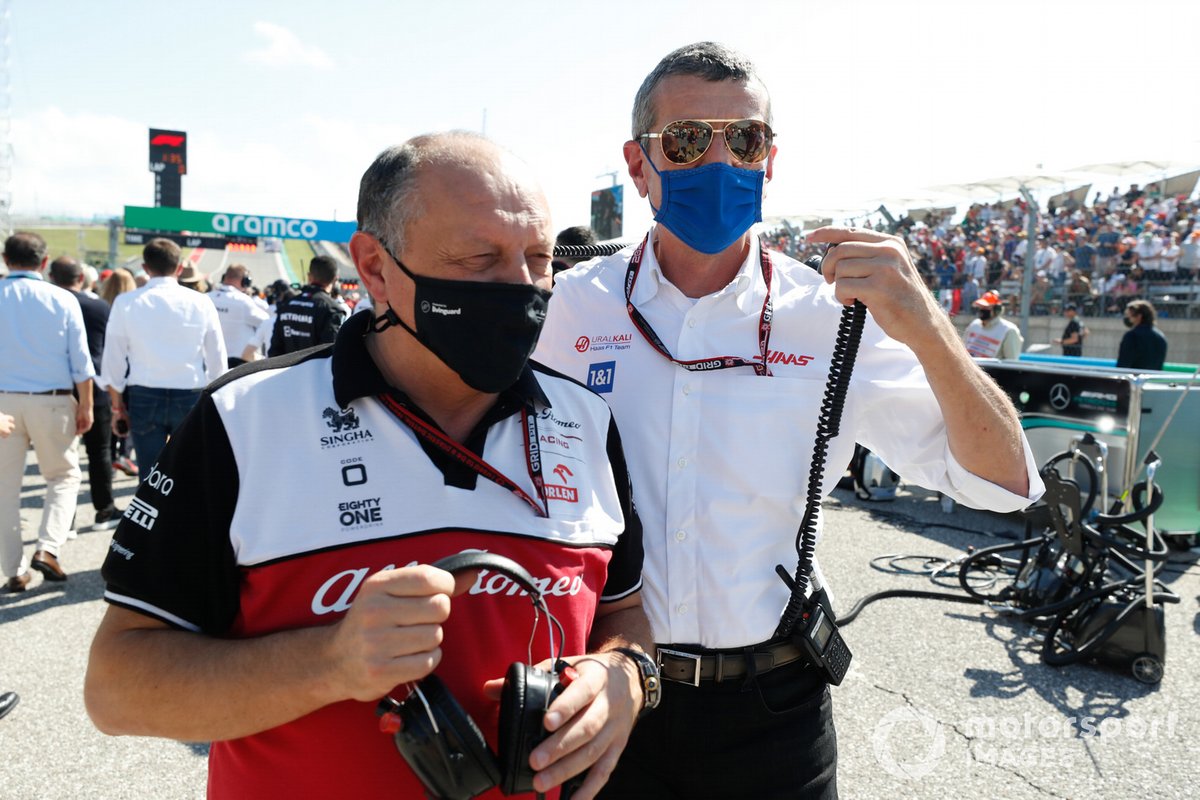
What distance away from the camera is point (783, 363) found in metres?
1.90

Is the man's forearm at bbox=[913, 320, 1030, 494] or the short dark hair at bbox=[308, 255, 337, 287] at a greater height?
the short dark hair at bbox=[308, 255, 337, 287]

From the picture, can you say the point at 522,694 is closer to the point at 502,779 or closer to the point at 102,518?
the point at 502,779

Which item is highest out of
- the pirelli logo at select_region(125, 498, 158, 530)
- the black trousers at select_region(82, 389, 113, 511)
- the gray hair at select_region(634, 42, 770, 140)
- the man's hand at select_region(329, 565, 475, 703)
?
the gray hair at select_region(634, 42, 770, 140)

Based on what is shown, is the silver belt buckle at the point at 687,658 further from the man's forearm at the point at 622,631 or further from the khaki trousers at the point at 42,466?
the khaki trousers at the point at 42,466

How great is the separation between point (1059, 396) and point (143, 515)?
295 inches

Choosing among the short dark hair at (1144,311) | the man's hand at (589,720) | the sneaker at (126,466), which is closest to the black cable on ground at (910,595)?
the man's hand at (589,720)

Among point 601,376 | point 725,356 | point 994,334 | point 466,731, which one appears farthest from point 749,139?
point 994,334

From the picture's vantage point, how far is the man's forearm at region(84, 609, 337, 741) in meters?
1.13

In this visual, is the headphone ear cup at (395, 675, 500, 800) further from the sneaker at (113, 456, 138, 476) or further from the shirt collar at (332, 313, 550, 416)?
the sneaker at (113, 456, 138, 476)

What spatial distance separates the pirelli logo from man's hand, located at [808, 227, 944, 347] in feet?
3.95

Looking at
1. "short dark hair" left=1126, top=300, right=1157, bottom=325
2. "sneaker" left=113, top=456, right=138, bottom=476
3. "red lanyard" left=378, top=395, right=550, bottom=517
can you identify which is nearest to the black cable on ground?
"red lanyard" left=378, top=395, right=550, bottom=517

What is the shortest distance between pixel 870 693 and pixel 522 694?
359 cm

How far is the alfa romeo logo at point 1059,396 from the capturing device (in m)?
7.12
